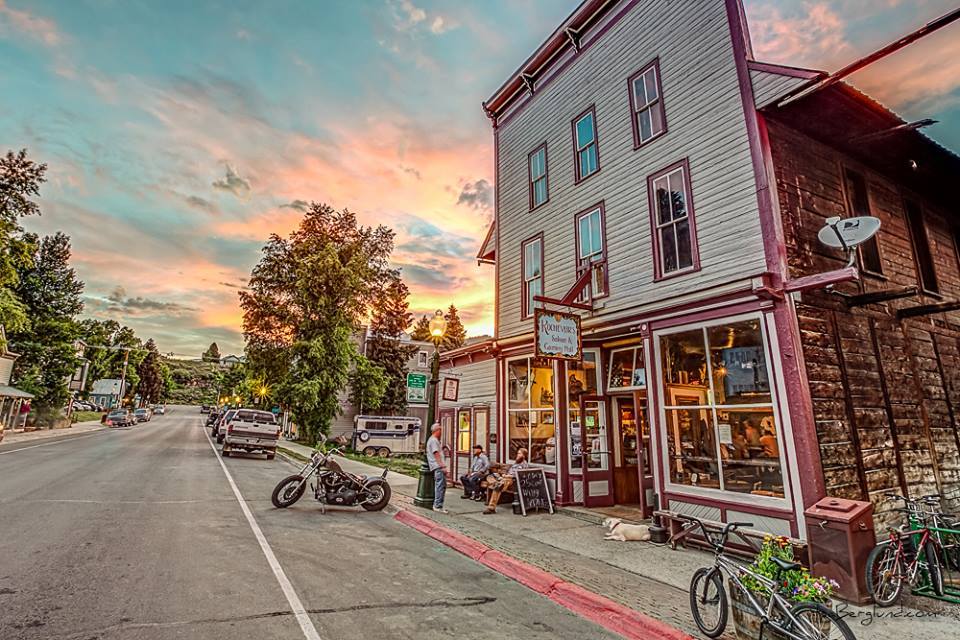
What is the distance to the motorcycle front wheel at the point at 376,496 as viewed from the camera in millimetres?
10391

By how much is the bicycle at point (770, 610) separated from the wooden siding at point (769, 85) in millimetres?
7437

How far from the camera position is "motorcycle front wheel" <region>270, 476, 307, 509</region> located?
392 inches

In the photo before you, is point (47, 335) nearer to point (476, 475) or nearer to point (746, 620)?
point (476, 475)

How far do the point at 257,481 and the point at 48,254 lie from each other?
1603 inches

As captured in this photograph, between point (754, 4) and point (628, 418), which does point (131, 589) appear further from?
point (754, 4)

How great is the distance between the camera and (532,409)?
12.1 metres

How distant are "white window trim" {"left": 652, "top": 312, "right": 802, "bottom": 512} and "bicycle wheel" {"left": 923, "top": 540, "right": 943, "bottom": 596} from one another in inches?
56.3

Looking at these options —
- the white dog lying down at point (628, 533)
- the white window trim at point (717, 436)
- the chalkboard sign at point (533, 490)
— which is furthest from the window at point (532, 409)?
the white window trim at point (717, 436)

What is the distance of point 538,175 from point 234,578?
12581 mm

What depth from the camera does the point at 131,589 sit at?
194 inches

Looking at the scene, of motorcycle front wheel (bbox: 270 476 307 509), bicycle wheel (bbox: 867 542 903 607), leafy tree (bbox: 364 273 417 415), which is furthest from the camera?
leafy tree (bbox: 364 273 417 415)

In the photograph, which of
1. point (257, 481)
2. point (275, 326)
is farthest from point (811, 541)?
point (275, 326)

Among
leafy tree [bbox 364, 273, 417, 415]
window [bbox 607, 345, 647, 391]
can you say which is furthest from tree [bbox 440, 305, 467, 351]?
window [bbox 607, 345, 647, 391]

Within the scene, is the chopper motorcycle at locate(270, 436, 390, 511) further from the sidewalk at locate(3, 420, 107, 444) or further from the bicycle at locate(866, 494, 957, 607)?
the sidewalk at locate(3, 420, 107, 444)
